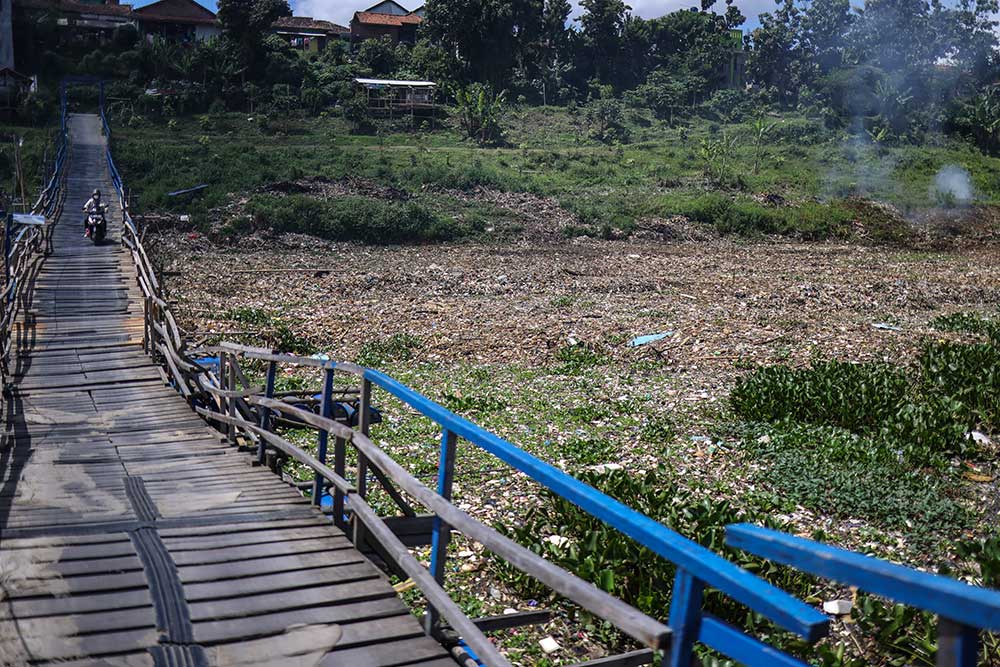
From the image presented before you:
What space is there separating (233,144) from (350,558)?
38.4 metres

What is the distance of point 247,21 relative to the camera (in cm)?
5222

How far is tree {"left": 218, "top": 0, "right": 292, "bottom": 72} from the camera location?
51844 mm

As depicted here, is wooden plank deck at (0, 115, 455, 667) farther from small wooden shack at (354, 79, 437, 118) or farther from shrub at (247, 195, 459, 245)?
small wooden shack at (354, 79, 437, 118)

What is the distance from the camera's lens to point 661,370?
13.7 m

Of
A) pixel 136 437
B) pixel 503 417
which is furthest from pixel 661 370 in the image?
pixel 136 437

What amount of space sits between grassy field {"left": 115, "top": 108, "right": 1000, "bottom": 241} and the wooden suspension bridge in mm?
22942

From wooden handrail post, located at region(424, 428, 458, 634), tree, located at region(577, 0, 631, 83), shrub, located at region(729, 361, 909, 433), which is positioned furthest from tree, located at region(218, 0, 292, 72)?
wooden handrail post, located at region(424, 428, 458, 634)

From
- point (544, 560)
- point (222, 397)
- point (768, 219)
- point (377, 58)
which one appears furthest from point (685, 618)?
point (377, 58)

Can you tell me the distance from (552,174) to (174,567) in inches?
1466

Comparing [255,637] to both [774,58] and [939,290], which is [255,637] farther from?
[774,58]

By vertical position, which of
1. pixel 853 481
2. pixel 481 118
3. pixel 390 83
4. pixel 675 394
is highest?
pixel 390 83

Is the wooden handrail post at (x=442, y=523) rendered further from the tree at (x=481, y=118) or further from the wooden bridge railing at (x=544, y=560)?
the tree at (x=481, y=118)

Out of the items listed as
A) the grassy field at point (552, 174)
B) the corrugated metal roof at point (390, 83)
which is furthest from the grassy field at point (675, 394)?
the corrugated metal roof at point (390, 83)

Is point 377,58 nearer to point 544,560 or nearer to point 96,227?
point 96,227
